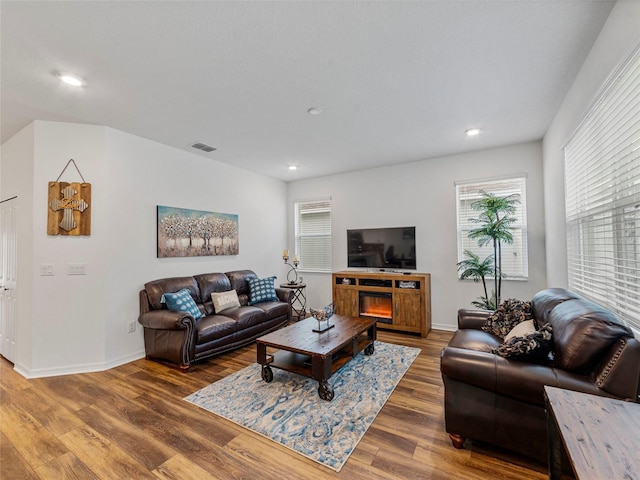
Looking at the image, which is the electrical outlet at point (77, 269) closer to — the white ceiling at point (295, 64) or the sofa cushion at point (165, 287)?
the sofa cushion at point (165, 287)

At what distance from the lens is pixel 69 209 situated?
3.14 meters

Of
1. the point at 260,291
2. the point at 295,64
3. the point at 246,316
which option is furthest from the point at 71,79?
the point at 260,291

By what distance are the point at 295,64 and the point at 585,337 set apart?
2608 millimetres

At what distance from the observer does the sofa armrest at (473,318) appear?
2.88 metres

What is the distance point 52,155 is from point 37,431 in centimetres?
271

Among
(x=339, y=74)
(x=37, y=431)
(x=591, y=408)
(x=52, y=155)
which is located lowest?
(x=37, y=431)

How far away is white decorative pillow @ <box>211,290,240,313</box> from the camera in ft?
12.9

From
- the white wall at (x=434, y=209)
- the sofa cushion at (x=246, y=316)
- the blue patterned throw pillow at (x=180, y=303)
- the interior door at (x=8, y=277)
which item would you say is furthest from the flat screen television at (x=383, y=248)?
the interior door at (x=8, y=277)

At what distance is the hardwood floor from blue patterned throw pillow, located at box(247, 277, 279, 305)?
1669 millimetres

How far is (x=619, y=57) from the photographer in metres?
1.69

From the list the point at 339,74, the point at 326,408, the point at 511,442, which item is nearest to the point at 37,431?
the point at 326,408

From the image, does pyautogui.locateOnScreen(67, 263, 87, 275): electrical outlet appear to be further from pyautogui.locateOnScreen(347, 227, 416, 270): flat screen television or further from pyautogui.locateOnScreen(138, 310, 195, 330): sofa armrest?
pyautogui.locateOnScreen(347, 227, 416, 270): flat screen television

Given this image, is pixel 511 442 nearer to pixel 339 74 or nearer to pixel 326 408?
pixel 326 408

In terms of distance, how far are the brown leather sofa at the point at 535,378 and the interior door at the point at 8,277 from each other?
15.4 ft
